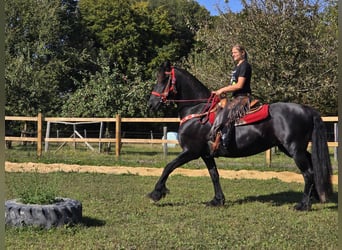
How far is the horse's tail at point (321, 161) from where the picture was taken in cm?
640

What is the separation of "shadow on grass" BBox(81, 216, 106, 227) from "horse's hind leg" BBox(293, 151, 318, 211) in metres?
2.89

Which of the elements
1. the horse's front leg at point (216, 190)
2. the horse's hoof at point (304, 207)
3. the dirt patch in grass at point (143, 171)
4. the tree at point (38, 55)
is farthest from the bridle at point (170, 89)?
the tree at point (38, 55)

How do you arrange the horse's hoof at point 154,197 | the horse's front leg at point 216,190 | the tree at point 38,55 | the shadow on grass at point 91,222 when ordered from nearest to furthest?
the shadow on grass at point 91,222, the horse's hoof at point 154,197, the horse's front leg at point 216,190, the tree at point 38,55

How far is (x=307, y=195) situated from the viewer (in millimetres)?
6539

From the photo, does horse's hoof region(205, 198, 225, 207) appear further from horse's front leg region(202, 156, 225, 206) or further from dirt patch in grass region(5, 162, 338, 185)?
dirt patch in grass region(5, 162, 338, 185)

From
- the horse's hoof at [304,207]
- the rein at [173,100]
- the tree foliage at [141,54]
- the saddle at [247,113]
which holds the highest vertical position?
the tree foliage at [141,54]

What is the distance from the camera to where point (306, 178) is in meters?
6.72

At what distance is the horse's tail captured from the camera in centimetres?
640

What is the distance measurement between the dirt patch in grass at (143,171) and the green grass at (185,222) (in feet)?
5.35

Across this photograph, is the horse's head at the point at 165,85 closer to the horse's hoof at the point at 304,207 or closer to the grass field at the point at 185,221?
the grass field at the point at 185,221

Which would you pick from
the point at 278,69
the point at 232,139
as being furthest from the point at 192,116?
the point at 278,69

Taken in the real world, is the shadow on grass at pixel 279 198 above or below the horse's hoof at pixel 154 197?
below

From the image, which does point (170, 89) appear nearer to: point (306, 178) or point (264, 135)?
point (264, 135)

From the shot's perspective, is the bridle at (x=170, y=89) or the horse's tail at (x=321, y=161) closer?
the horse's tail at (x=321, y=161)
